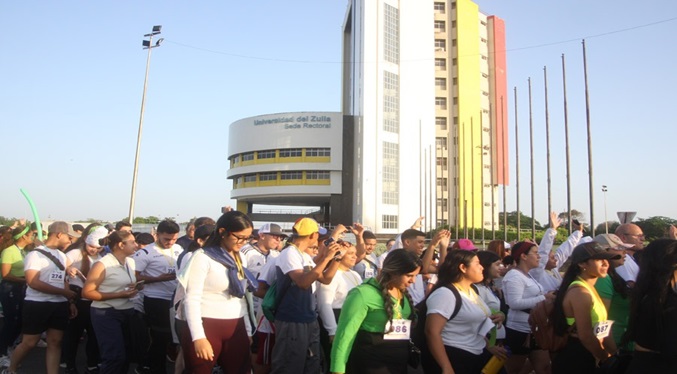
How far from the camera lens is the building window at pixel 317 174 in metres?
57.4

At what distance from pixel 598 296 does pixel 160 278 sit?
4.77 m

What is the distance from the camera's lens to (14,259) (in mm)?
6906

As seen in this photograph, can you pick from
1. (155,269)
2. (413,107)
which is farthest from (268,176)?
(155,269)

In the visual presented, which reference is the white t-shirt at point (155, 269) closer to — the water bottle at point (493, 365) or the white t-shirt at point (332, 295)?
the white t-shirt at point (332, 295)

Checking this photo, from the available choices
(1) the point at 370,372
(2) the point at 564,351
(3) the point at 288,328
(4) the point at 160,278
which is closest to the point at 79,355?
(4) the point at 160,278

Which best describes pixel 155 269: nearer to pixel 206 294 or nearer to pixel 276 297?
pixel 276 297

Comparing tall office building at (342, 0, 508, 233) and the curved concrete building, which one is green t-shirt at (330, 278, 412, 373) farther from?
the curved concrete building

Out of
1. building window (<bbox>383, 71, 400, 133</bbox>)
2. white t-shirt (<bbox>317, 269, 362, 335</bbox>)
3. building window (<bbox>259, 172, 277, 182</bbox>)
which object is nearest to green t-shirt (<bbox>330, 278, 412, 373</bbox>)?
white t-shirt (<bbox>317, 269, 362, 335</bbox>)

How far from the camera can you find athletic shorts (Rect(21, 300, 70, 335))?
5.75 meters

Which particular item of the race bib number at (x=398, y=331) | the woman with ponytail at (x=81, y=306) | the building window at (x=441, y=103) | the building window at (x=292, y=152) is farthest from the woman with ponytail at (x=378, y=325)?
the building window at (x=441, y=103)

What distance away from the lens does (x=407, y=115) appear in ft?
183

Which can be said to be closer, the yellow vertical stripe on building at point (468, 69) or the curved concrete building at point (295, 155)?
the curved concrete building at point (295, 155)

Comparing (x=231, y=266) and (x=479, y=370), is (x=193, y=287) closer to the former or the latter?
(x=231, y=266)

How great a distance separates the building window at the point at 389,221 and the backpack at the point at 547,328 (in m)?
49.1
